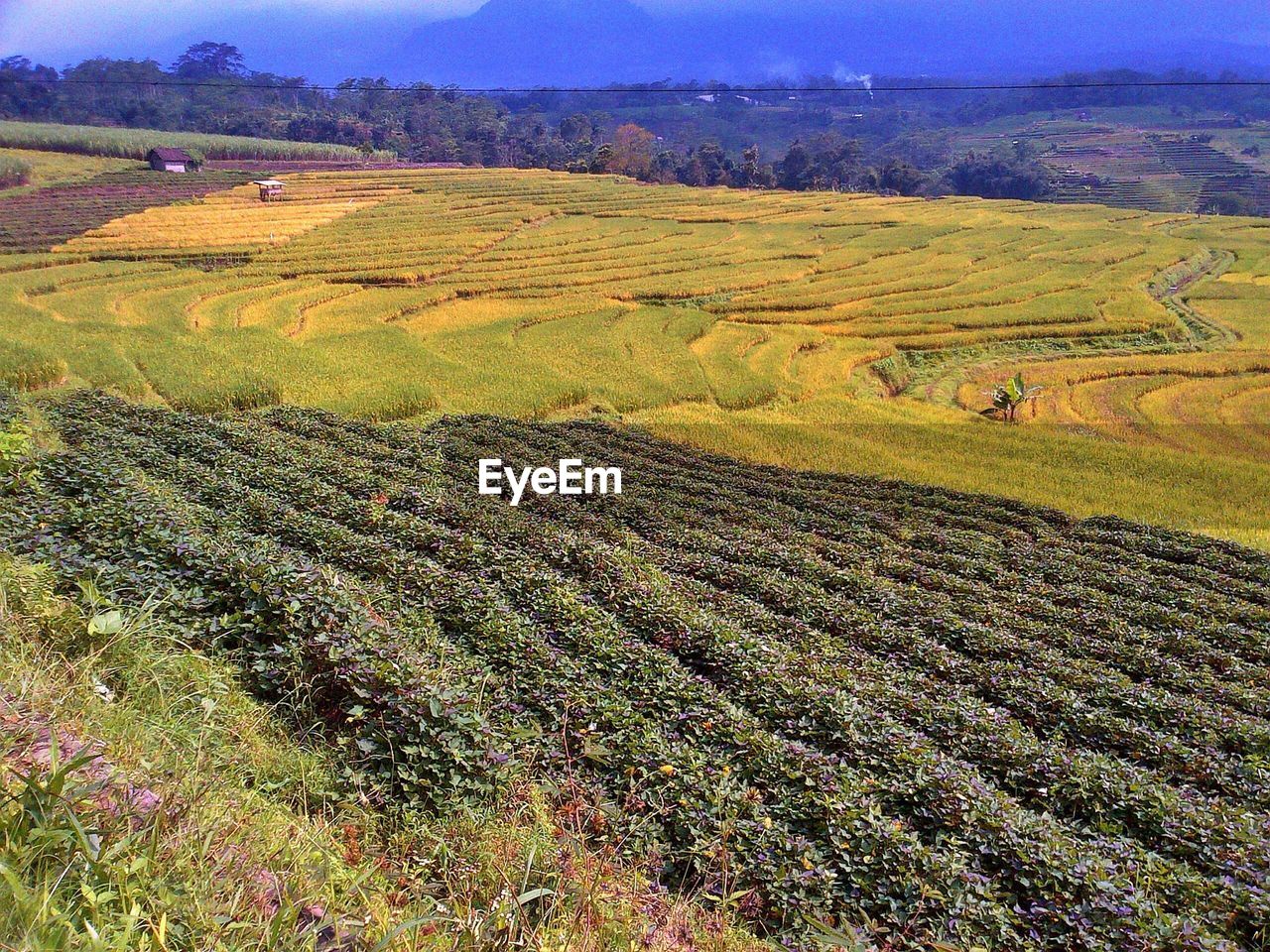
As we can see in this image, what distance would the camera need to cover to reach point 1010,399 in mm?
20797

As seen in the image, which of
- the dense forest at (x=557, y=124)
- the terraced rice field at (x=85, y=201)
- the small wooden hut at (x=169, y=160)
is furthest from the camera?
the dense forest at (x=557, y=124)

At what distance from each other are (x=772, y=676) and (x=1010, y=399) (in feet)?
54.7

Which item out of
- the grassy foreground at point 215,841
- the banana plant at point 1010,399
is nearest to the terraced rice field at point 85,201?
the grassy foreground at point 215,841

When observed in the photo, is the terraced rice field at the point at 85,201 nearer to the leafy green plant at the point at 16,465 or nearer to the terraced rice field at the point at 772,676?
the terraced rice field at the point at 772,676

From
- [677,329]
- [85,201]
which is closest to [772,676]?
[677,329]

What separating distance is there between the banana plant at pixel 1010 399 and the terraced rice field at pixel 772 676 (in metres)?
8.71

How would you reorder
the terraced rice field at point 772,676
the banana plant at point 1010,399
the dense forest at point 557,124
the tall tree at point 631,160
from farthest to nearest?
the tall tree at point 631,160, the dense forest at point 557,124, the banana plant at point 1010,399, the terraced rice field at point 772,676

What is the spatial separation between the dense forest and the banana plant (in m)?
16.0

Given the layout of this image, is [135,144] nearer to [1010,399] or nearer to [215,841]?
[1010,399]

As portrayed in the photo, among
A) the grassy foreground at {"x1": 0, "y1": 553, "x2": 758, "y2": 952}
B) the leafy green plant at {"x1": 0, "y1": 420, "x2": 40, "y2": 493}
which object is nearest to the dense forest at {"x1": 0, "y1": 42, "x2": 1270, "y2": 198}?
the leafy green plant at {"x1": 0, "y1": 420, "x2": 40, "y2": 493}

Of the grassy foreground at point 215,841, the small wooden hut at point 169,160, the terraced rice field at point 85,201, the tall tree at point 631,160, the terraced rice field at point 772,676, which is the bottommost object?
the terraced rice field at point 772,676

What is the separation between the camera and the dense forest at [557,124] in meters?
53.6

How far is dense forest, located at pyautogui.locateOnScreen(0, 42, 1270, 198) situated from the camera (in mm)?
53594

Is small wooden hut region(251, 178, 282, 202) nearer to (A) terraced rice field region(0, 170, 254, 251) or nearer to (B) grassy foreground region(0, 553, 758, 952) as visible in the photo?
(A) terraced rice field region(0, 170, 254, 251)
